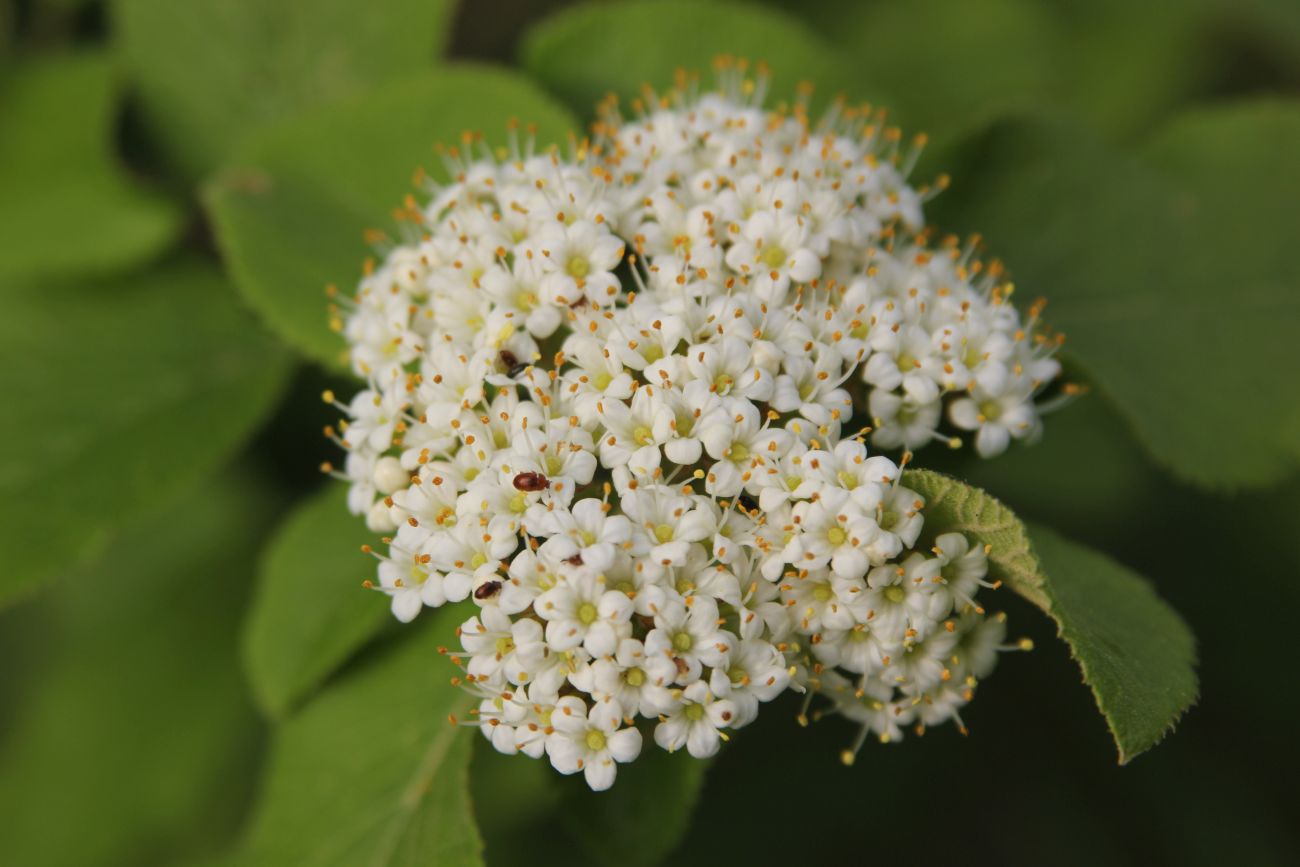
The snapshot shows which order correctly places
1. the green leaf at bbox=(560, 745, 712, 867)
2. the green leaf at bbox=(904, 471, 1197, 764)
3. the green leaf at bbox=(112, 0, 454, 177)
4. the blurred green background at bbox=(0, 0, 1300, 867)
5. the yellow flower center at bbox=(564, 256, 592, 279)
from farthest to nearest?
the green leaf at bbox=(112, 0, 454, 177) < the blurred green background at bbox=(0, 0, 1300, 867) < the green leaf at bbox=(560, 745, 712, 867) < the yellow flower center at bbox=(564, 256, 592, 279) < the green leaf at bbox=(904, 471, 1197, 764)

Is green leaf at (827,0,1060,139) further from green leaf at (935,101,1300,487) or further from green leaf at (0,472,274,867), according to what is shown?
green leaf at (0,472,274,867)

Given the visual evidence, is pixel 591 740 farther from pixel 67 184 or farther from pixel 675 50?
pixel 67 184

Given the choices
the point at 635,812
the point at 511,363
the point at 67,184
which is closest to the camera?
the point at 511,363

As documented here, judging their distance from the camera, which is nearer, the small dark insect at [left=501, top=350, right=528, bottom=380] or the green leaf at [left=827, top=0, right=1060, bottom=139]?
the small dark insect at [left=501, top=350, right=528, bottom=380]

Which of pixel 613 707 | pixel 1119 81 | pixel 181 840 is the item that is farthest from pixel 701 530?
pixel 1119 81

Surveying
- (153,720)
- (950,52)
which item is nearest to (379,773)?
(153,720)

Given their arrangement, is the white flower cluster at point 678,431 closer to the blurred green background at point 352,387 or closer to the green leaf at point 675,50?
the blurred green background at point 352,387

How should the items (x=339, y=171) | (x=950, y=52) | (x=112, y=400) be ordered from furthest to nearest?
(x=950, y=52) < (x=112, y=400) < (x=339, y=171)

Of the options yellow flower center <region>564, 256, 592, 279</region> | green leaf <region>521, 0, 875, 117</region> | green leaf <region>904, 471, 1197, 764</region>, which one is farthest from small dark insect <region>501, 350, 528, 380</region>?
green leaf <region>521, 0, 875, 117</region>
